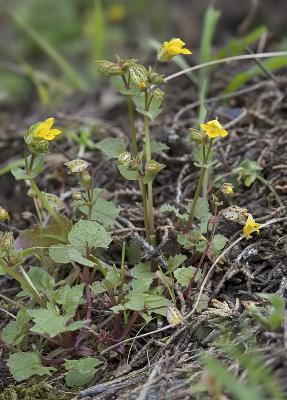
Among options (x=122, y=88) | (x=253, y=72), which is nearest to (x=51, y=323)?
(x=122, y=88)

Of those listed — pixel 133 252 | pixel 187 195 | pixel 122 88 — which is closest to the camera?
pixel 122 88

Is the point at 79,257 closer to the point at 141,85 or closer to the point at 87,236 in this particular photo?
the point at 87,236

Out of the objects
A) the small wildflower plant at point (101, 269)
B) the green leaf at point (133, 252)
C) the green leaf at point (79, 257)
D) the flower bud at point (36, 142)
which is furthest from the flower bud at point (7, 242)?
the green leaf at point (133, 252)

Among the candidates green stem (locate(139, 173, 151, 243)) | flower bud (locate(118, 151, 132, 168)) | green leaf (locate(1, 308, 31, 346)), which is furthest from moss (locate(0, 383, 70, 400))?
flower bud (locate(118, 151, 132, 168))

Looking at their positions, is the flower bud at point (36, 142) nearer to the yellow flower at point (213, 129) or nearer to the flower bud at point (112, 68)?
the flower bud at point (112, 68)

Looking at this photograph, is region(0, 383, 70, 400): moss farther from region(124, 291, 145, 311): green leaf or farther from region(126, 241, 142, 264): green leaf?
region(126, 241, 142, 264): green leaf

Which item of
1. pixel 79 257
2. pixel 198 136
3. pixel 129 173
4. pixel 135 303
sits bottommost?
pixel 135 303

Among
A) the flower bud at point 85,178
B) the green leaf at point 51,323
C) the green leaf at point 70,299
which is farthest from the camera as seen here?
the flower bud at point 85,178
